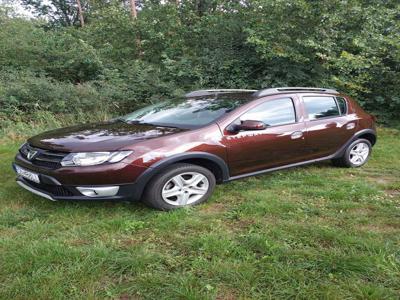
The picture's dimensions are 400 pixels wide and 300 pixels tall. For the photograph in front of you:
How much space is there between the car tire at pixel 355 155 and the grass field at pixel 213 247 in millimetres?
1210

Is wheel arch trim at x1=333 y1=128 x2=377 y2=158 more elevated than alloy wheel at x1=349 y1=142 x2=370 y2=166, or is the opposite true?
wheel arch trim at x1=333 y1=128 x2=377 y2=158

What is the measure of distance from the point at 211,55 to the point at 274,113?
746cm

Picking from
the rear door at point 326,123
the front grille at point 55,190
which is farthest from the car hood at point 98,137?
the rear door at point 326,123

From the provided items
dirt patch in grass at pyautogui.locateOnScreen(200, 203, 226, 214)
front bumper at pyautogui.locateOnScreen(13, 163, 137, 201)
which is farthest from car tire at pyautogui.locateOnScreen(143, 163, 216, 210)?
front bumper at pyautogui.locateOnScreen(13, 163, 137, 201)

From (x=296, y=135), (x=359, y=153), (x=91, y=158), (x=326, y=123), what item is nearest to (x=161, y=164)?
(x=91, y=158)

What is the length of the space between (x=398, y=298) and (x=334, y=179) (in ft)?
9.50

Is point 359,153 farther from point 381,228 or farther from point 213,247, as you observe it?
point 213,247

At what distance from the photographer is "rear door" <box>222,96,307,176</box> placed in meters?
4.49

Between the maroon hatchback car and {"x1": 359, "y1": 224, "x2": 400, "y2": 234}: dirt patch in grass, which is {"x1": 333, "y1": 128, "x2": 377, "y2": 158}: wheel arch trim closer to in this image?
the maroon hatchback car

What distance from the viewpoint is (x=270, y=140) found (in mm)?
4734

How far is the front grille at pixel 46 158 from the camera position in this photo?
3789 mm

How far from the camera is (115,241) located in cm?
329

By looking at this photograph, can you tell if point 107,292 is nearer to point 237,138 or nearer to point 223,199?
point 223,199

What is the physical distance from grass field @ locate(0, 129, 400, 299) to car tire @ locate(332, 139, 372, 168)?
1210 millimetres
